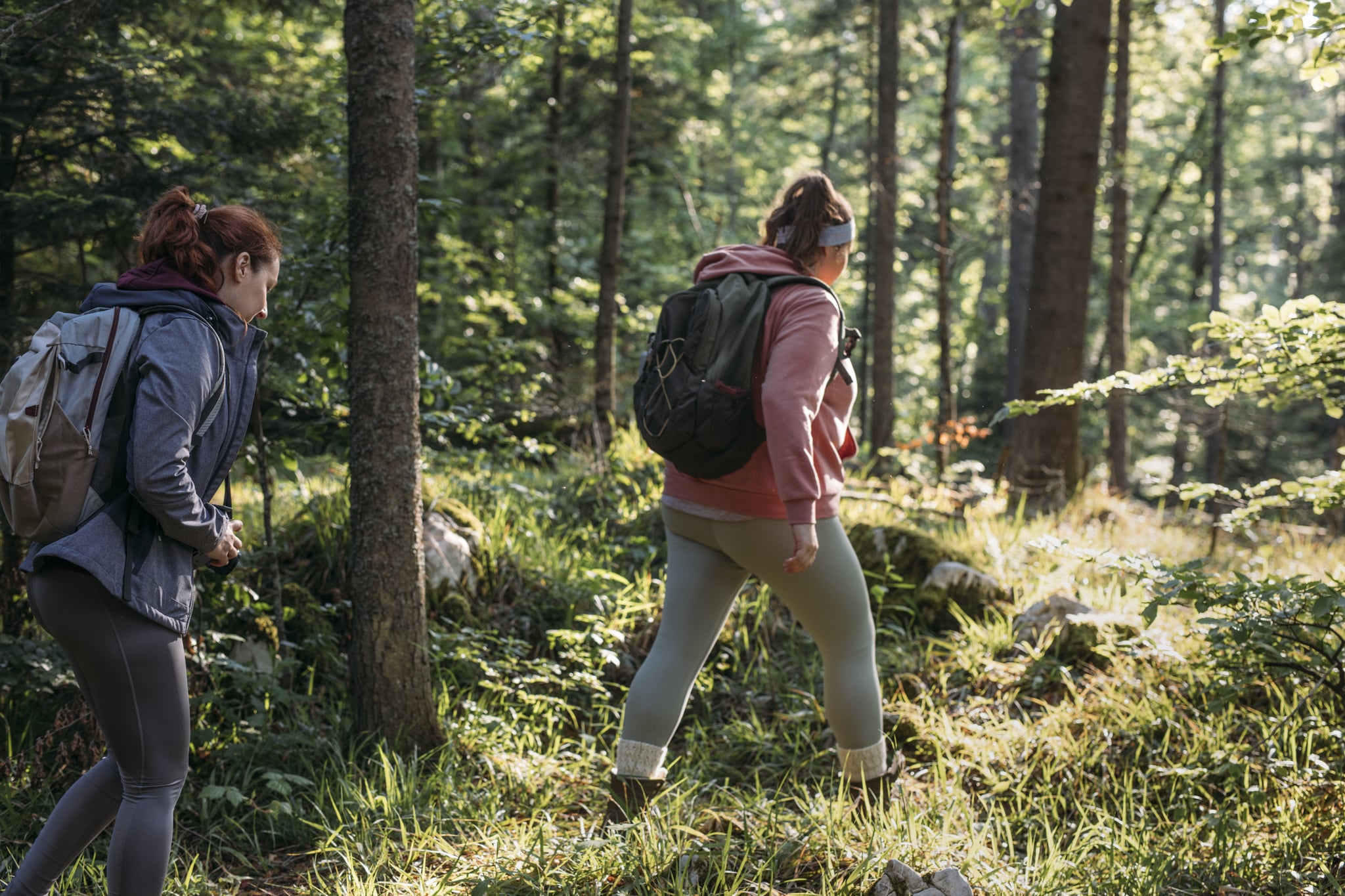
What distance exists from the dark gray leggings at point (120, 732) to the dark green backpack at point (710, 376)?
1.52 meters

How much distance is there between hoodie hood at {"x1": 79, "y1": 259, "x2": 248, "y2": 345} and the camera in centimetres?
219

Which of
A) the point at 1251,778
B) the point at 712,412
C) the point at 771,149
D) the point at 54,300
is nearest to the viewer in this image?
the point at 712,412

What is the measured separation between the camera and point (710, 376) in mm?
2926

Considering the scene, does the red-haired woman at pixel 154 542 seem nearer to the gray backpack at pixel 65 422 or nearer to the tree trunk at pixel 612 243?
the gray backpack at pixel 65 422

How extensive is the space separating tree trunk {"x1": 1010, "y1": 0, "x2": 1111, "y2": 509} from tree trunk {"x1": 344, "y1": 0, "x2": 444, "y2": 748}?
551 centimetres

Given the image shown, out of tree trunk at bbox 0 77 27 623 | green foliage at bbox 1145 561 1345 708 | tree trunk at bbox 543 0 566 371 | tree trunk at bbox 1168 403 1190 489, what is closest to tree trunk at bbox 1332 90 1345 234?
tree trunk at bbox 1168 403 1190 489

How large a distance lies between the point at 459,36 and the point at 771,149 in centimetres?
1679

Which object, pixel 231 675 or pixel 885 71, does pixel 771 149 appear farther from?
pixel 231 675

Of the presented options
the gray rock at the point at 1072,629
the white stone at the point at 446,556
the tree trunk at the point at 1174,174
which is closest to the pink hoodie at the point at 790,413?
the white stone at the point at 446,556

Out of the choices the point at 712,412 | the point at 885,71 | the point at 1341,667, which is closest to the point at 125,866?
the point at 712,412

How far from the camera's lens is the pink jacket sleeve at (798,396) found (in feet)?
9.04

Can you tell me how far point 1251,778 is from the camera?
3551 millimetres

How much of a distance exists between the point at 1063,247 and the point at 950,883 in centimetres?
612

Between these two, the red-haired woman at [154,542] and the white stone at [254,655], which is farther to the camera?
the white stone at [254,655]
